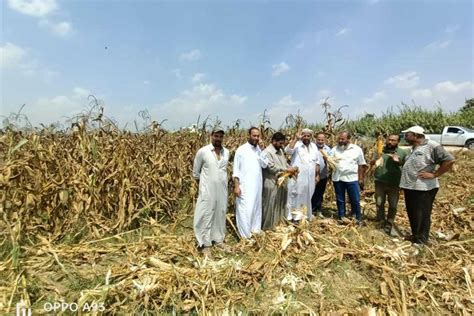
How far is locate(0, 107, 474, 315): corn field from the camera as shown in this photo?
3.02 meters

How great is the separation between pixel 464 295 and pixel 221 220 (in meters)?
2.80

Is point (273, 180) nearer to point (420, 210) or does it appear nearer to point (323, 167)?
point (323, 167)

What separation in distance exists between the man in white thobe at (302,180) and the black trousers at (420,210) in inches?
57.3

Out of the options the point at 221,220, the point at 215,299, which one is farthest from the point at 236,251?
the point at 215,299

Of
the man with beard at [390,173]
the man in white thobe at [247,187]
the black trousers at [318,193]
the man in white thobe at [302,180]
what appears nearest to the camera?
the man in white thobe at [247,187]

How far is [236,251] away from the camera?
4.16 m

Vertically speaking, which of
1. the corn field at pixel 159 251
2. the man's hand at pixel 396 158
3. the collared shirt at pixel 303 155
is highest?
the collared shirt at pixel 303 155

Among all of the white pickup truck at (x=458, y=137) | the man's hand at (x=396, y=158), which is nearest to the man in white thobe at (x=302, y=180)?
the man's hand at (x=396, y=158)

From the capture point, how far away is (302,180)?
17.1ft

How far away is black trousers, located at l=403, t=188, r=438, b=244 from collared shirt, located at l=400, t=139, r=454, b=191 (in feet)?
0.31

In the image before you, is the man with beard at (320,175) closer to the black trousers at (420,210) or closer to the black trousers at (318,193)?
the black trousers at (318,193)

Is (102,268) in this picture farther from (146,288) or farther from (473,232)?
(473,232)

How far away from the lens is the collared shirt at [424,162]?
163 inches

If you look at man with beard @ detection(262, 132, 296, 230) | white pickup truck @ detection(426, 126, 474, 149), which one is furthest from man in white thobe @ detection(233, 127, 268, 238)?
white pickup truck @ detection(426, 126, 474, 149)
